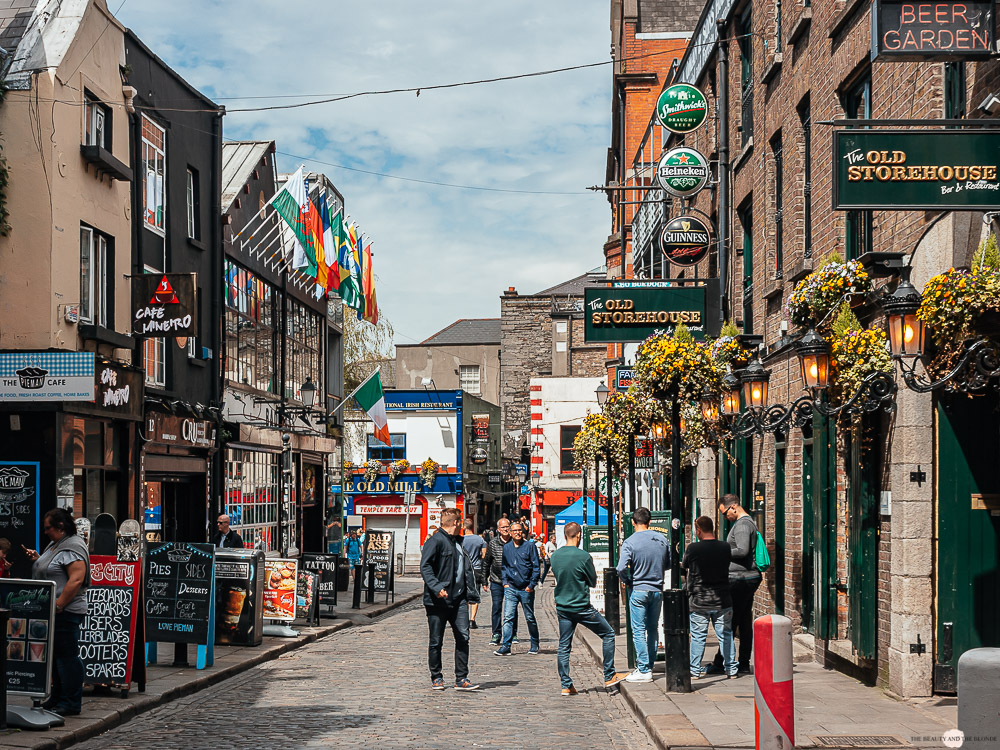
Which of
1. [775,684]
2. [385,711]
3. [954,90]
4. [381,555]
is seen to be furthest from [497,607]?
[775,684]

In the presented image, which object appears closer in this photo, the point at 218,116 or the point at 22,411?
the point at 22,411

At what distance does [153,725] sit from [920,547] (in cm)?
674

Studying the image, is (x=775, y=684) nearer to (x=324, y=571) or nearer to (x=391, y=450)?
(x=324, y=571)

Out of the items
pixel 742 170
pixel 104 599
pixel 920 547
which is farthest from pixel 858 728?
pixel 742 170

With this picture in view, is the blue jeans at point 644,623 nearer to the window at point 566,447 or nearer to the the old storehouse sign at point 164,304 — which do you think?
the the old storehouse sign at point 164,304

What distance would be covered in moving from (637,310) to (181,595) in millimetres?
7816

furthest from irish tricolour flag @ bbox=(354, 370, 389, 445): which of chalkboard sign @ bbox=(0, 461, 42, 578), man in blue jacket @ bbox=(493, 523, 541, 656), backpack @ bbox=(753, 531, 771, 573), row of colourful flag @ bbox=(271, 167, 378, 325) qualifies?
backpack @ bbox=(753, 531, 771, 573)

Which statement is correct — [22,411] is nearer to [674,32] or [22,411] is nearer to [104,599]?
[104,599]

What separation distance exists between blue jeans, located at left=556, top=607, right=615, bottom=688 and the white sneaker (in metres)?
0.19

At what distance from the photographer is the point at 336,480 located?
45188 mm

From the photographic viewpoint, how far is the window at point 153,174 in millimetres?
21578

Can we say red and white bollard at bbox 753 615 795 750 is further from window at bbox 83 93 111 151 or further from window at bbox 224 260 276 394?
window at bbox 224 260 276 394

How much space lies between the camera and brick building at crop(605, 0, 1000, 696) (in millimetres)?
10680

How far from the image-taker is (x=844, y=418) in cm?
1222
